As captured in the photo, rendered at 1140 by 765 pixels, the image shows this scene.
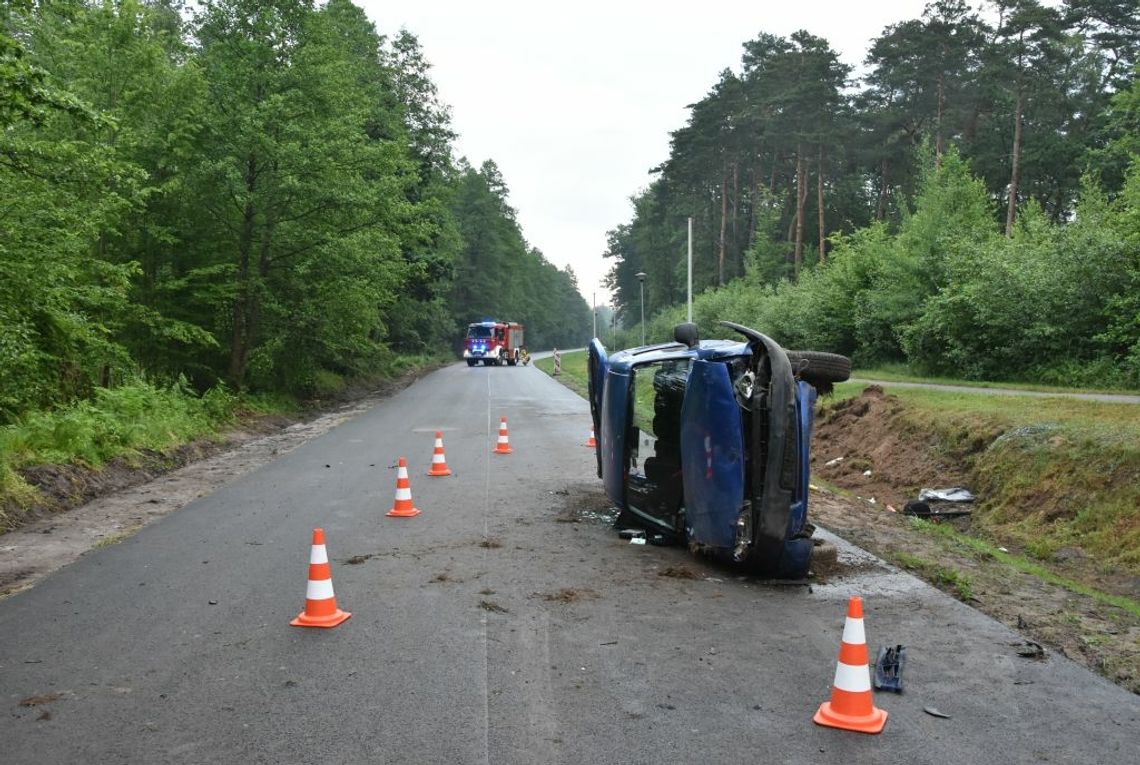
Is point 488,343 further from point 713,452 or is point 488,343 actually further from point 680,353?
point 713,452

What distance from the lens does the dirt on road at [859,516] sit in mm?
5809

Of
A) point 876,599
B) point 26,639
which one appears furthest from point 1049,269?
point 26,639

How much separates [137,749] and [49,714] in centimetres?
72

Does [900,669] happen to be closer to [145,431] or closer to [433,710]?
[433,710]

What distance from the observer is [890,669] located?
474 centimetres

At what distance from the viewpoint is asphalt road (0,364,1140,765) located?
3.90 m

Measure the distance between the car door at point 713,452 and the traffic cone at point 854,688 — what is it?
2228 mm

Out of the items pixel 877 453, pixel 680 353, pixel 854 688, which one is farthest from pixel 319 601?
pixel 877 453

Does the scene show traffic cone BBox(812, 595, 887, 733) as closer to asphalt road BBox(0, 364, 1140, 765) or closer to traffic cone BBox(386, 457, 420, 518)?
asphalt road BBox(0, 364, 1140, 765)

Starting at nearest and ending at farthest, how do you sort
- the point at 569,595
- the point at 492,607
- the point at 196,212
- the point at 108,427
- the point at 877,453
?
1. the point at 492,607
2. the point at 569,595
3. the point at 108,427
4. the point at 877,453
5. the point at 196,212

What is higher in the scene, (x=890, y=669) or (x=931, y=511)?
(x=890, y=669)

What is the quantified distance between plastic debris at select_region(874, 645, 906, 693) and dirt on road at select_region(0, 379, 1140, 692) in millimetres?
941

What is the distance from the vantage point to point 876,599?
248 inches

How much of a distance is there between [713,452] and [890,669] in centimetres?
210
